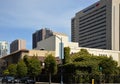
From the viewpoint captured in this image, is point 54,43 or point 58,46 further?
point 54,43

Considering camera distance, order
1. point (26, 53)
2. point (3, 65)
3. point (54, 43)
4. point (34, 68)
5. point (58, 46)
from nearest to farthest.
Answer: point (34, 68), point (26, 53), point (58, 46), point (54, 43), point (3, 65)

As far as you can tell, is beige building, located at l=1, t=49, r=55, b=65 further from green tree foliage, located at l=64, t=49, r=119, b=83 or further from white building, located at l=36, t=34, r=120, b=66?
green tree foliage, located at l=64, t=49, r=119, b=83

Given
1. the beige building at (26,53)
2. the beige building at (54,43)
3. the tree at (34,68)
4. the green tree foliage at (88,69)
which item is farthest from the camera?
the beige building at (54,43)

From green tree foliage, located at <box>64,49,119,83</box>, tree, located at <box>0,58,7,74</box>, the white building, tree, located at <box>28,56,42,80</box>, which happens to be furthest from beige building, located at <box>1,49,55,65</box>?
green tree foliage, located at <box>64,49,119,83</box>

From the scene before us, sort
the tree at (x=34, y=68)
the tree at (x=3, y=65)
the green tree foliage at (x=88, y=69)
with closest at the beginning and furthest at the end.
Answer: the green tree foliage at (x=88, y=69)
the tree at (x=34, y=68)
the tree at (x=3, y=65)

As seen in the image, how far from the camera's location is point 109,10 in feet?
624

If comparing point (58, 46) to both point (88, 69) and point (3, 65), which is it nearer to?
point (3, 65)

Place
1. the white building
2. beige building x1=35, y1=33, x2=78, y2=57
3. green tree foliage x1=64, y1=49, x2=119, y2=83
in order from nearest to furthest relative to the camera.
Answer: green tree foliage x1=64, y1=49, x2=119, y2=83 < beige building x1=35, y1=33, x2=78, y2=57 < the white building

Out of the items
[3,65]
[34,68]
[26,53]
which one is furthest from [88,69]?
[3,65]

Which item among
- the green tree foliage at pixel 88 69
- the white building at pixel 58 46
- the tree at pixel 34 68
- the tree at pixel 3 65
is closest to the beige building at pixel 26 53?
the tree at pixel 3 65

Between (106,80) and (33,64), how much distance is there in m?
18.0

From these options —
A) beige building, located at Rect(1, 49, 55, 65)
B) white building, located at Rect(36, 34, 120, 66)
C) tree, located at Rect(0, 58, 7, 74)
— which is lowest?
tree, located at Rect(0, 58, 7, 74)

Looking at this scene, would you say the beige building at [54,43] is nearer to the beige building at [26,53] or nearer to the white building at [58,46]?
the white building at [58,46]

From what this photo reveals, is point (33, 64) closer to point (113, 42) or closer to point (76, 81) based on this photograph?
point (76, 81)
